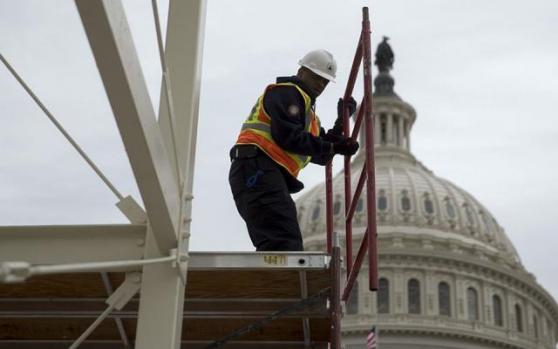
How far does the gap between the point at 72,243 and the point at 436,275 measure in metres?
69.9

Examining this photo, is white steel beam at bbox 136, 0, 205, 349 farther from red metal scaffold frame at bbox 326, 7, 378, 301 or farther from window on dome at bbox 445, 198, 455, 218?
window on dome at bbox 445, 198, 455, 218

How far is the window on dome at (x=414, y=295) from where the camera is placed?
236 feet

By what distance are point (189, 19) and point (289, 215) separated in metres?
1.32

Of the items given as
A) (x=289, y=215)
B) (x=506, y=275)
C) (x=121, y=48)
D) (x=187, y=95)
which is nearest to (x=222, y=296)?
(x=289, y=215)

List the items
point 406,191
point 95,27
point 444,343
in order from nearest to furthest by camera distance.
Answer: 1. point 95,27
2. point 444,343
3. point 406,191

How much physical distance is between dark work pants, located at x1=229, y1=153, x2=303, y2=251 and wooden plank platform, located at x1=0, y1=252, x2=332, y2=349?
39cm

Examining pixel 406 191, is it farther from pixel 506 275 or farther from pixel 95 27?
pixel 95 27

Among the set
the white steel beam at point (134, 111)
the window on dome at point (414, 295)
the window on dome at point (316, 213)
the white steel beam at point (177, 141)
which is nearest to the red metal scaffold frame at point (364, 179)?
the white steel beam at point (177, 141)

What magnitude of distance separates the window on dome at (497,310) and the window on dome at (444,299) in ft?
11.3

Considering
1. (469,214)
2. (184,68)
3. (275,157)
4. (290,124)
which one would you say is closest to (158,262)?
(184,68)

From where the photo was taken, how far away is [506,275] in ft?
249

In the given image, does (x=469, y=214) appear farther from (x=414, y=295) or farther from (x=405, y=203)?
(x=414, y=295)

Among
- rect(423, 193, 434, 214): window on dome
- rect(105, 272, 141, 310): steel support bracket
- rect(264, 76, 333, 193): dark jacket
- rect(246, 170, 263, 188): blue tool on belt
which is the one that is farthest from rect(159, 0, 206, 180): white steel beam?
rect(423, 193, 434, 214): window on dome

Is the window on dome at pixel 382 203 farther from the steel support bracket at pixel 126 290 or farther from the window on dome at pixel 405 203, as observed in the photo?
the steel support bracket at pixel 126 290
